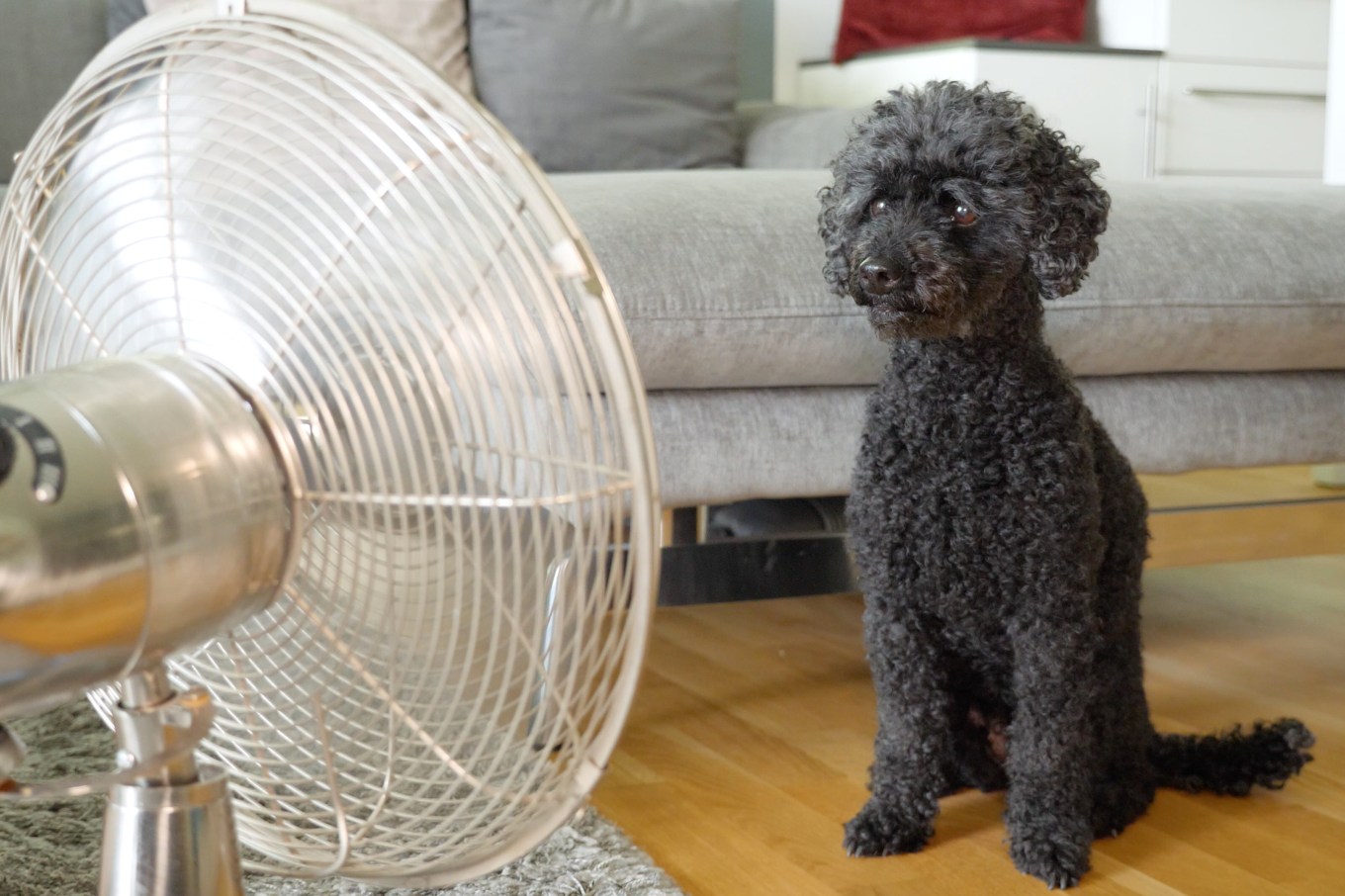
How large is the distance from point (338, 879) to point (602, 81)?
159cm

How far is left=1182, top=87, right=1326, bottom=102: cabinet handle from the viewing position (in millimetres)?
3225

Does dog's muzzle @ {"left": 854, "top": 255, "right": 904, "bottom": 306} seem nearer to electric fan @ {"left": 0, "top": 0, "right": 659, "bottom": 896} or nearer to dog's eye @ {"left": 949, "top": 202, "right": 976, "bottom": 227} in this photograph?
dog's eye @ {"left": 949, "top": 202, "right": 976, "bottom": 227}

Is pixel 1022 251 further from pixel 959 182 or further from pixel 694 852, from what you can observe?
pixel 694 852

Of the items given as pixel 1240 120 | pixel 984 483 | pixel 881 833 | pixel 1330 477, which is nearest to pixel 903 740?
pixel 881 833

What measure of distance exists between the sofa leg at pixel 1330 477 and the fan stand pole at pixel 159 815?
194cm

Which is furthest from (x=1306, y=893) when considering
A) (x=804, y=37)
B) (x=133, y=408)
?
(x=804, y=37)

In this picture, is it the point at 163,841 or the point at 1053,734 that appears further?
the point at 1053,734

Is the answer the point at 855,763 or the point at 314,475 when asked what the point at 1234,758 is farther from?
the point at 314,475

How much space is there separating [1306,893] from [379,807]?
0.84m

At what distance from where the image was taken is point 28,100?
211 cm

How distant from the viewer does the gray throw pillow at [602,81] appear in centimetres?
229

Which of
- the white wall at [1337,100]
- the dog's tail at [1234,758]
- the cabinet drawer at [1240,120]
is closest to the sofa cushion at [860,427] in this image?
the dog's tail at [1234,758]

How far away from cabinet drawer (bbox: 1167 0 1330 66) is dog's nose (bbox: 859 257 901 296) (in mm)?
2457

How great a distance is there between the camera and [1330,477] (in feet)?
7.11
